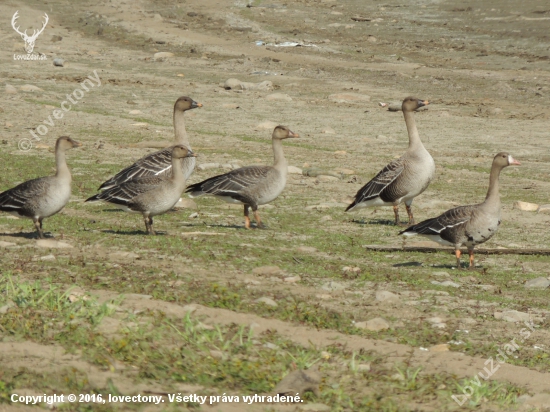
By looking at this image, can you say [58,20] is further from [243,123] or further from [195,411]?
[195,411]

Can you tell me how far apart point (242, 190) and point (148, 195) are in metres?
1.77

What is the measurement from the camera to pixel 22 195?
41.5 feet

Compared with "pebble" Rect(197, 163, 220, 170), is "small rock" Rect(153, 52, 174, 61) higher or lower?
higher

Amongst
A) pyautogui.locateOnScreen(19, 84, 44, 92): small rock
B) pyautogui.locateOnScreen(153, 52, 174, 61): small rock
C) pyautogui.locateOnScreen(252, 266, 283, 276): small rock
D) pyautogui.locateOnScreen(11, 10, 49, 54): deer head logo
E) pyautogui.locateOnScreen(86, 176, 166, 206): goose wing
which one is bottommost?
pyautogui.locateOnScreen(252, 266, 283, 276): small rock

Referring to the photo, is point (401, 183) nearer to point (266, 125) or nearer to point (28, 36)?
point (266, 125)

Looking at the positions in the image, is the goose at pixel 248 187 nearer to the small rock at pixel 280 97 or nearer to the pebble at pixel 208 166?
the pebble at pixel 208 166

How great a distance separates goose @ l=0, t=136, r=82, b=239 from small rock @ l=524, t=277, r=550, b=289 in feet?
20.0

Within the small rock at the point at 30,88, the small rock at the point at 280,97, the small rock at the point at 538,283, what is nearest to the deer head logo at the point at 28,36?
the small rock at the point at 30,88

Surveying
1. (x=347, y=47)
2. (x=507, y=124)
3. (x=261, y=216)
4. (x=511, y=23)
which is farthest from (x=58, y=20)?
(x=261, y=216)

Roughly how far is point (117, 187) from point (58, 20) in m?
34.8

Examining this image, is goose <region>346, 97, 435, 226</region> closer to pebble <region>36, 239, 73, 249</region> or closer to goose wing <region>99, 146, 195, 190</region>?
goose wing <region>99, 146, 195, 190</region>

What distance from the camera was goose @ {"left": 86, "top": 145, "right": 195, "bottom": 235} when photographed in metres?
13.5

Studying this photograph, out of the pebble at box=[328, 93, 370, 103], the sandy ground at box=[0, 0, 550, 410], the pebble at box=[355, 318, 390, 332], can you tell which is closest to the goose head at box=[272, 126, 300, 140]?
the sandy ground at box=[0, 0, 550, 410]

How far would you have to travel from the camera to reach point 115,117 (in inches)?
1020
